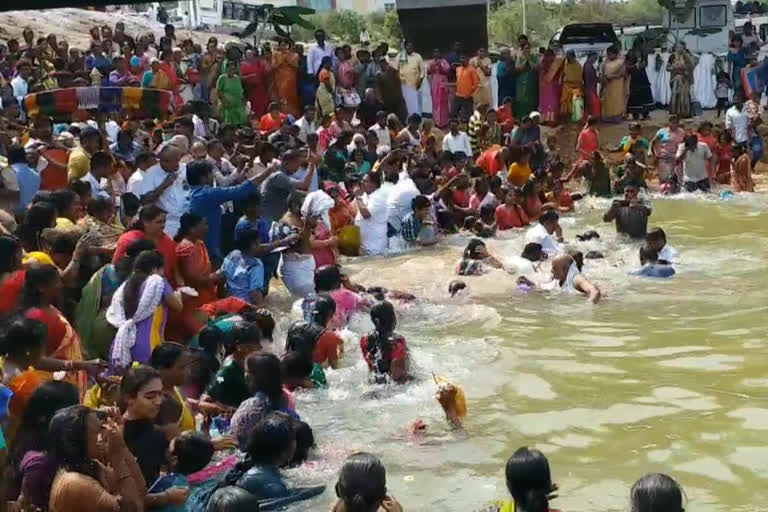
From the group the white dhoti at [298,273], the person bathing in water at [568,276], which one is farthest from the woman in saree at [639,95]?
the white dhoti at [298,273]

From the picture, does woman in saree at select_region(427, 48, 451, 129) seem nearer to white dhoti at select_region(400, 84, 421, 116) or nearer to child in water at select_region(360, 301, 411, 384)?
white dhoti at select_region(400, 84, 421, 116)

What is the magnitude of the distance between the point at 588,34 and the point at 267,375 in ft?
58.3

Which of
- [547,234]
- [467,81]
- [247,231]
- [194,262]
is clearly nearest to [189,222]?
[194,262]

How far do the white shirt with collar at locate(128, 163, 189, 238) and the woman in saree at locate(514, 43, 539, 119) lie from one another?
1086 centimetres

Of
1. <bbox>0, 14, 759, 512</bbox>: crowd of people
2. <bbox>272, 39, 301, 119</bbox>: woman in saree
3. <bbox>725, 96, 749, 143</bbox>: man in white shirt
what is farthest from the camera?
<bbox>272, 39, 301, 119</bbox>: woman in saree

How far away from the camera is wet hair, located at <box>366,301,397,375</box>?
290 inches

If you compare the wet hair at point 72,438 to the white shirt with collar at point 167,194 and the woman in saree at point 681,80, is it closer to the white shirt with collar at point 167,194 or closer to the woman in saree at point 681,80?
the white shirt with collar at point 167,194

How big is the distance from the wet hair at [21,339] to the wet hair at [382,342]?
270 cm

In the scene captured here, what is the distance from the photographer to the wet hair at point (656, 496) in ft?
12.2

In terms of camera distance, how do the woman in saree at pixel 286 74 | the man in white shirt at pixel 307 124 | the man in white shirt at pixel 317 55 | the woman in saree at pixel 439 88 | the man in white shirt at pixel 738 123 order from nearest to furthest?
the man in white shirt at pixel 307 124, the man in white shirt at pixel 738 123, the woman in saree at pixel 286 74, the man in white shirt at pixel 317 55, the woman in saree at pixel 439 88

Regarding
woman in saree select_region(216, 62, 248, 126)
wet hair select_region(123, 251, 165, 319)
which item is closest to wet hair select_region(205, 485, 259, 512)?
wet hair select_region(123, 251, 165, 319)

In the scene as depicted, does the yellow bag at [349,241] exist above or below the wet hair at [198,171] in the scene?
below

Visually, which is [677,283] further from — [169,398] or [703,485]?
[169,398]

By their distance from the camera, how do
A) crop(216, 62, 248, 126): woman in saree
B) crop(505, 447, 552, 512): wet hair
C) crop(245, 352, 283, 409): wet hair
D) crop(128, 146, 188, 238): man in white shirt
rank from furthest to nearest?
crop(216, 62, 248, 126): woman in saree, crop(128, 146, 188, 238): man in white shirt, crop(245, 352, 283, 409): wet hair, crop(505, 447, 552, 512): wet hair
